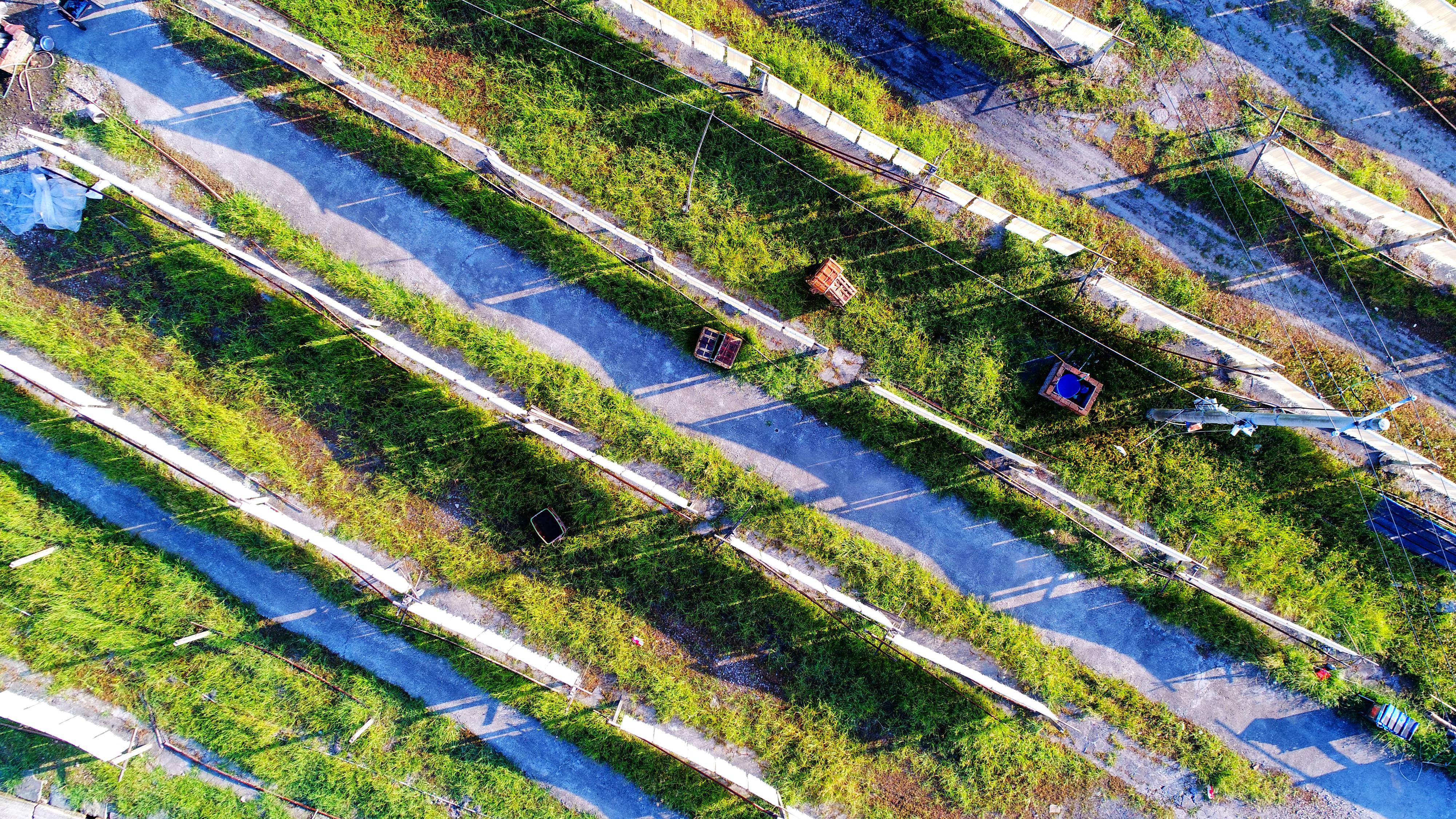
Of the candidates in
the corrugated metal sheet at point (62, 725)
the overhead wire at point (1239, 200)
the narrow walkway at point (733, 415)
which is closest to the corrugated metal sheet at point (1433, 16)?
the overhead wire at point (1239, 200)

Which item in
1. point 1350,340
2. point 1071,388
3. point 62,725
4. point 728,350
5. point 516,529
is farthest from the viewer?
point 1350,340

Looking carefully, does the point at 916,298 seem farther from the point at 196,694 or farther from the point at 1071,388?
the point at 196,694

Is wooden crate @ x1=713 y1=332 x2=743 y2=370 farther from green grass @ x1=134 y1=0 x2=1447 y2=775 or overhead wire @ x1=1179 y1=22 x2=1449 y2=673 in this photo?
overhead wire @ x1=1179 y1=22 x2=1449 y2=673

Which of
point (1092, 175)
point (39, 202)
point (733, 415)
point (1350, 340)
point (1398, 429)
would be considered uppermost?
point (1092, 175)

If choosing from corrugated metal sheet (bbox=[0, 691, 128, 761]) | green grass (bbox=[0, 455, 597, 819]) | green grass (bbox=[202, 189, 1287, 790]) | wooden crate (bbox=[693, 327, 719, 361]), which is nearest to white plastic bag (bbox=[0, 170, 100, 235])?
green grass (bbox=[202, 189, 1287, 790])

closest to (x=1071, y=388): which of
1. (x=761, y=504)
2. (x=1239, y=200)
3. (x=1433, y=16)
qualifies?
(x=1239, y=200)

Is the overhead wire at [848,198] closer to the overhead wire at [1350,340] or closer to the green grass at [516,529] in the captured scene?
the overhead wire at [1350,340]
